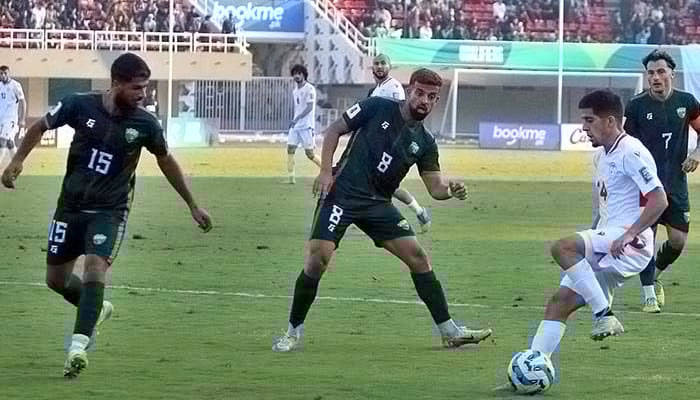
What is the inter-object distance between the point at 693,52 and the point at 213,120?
2031 cm

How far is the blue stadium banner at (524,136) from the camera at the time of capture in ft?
187

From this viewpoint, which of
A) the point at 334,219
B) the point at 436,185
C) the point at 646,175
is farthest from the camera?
the point at 436,185

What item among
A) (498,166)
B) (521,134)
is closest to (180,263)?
(498,166)

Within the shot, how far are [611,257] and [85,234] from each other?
3.25 m

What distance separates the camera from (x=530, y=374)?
912cm

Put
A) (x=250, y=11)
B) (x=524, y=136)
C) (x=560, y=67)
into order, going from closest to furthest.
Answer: (x=524, y=136), (x=560, y=67), (x=250, y=11)

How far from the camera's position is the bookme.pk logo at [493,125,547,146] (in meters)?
57.1

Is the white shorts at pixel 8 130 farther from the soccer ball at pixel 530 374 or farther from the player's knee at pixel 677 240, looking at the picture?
the soccer ball at pixel 530 374

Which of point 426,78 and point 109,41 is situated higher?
point 426,78

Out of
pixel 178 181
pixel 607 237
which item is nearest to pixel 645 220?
pixel 607 237

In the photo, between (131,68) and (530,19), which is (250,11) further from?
(131,68)

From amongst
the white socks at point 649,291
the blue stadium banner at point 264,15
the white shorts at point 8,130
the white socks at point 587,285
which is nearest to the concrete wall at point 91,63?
the blue stadium banner at point 264,15

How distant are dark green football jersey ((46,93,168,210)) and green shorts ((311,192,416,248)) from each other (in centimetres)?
155

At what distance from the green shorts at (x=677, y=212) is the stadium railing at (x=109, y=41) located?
46.9m
